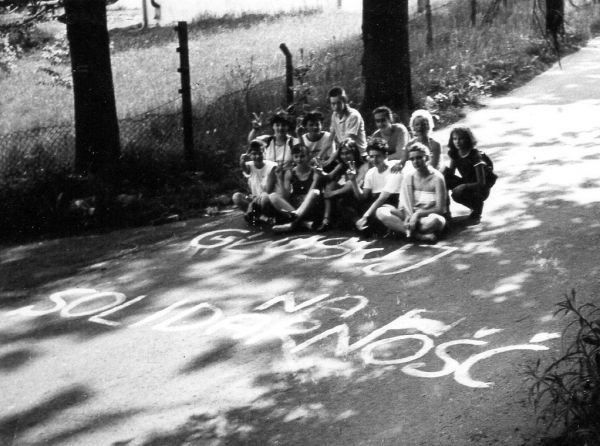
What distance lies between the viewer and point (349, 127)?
12.4 meters

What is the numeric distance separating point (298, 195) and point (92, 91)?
3282 mm

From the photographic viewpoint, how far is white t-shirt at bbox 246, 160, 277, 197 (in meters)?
11.6

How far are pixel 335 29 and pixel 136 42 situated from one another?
695 centimetres

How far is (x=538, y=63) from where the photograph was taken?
2023cm

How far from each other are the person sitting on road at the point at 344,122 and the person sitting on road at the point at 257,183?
109cm

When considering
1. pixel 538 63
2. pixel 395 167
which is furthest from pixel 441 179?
pixel 538 63

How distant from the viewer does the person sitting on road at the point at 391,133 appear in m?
11.7

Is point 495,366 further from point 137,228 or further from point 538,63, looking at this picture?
point 538,63

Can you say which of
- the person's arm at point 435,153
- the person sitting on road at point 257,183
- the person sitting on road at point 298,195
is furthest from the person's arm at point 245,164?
the person's arm at point 435,153

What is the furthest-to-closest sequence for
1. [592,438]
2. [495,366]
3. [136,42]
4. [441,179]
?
[136,42] → [441,179] → [495,366] → [592,438]

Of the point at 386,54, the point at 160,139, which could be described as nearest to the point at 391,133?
the point at 160,139

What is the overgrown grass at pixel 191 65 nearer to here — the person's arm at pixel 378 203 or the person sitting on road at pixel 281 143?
the person sitting on road at pixel 281 143

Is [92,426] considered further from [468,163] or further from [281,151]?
[281,151]

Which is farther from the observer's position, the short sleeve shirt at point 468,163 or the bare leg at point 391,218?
the short sleeve shirt at point 468,163
